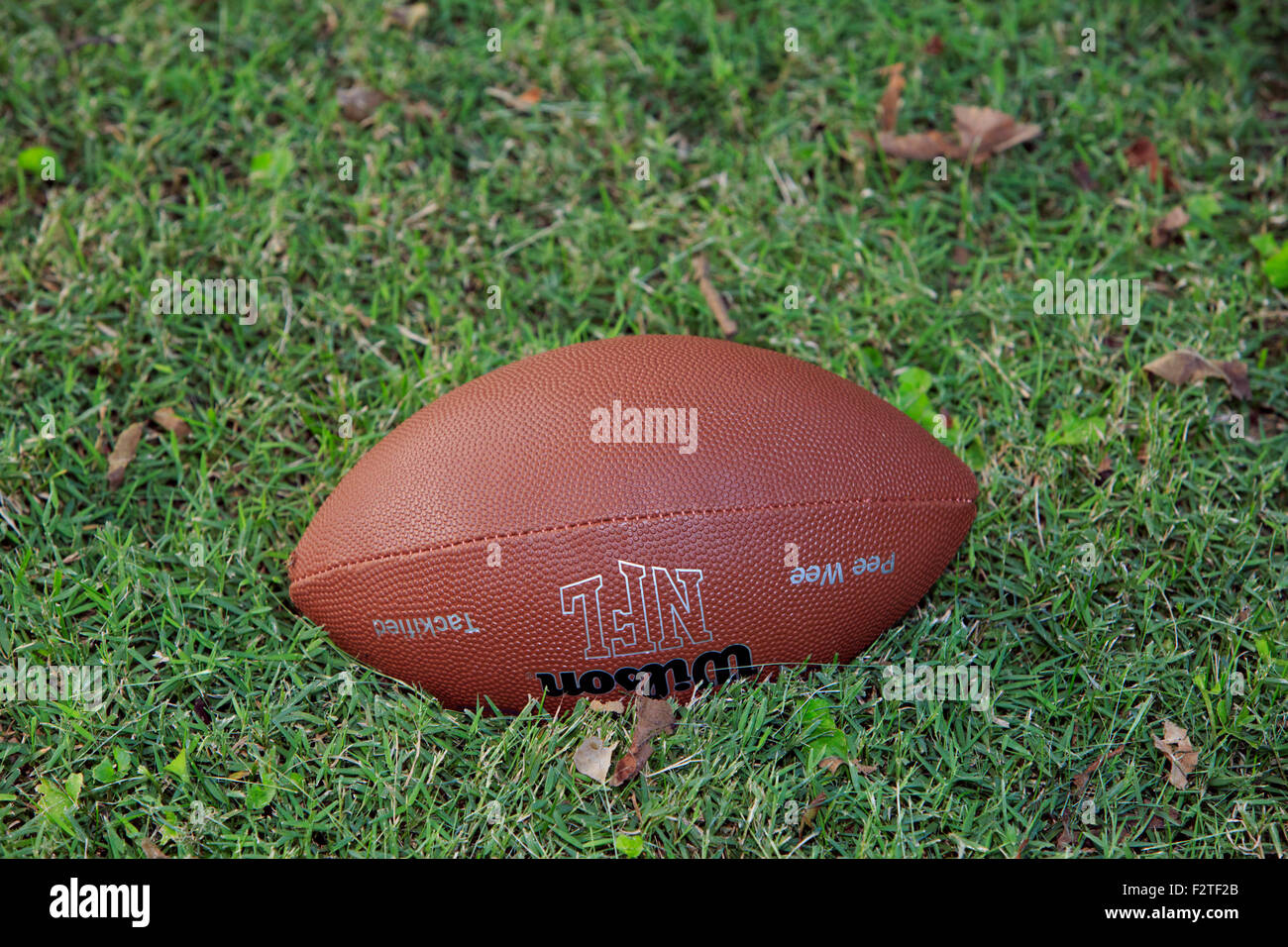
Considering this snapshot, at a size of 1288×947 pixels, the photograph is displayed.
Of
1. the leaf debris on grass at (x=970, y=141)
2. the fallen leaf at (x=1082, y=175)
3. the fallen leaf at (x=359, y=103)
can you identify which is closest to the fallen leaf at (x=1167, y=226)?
the fallen leaf at (x=1082, y=175)

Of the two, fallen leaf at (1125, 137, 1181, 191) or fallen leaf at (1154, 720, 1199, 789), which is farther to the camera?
fallen leaf at (1125, 137, 1181, 191)

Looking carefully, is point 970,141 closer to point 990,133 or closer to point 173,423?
point 990,133

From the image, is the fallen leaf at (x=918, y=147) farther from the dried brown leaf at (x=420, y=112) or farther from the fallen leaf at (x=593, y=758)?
the fallen leaf at (x=593, y=758)

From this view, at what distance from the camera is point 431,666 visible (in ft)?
7.29

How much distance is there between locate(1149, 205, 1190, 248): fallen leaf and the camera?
3191 mm

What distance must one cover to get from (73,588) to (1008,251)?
262 cm

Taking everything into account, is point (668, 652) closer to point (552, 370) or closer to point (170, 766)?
point (552, 370)

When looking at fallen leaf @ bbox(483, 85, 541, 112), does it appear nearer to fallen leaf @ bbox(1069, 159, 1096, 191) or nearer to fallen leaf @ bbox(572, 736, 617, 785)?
fallen leaf @ bbox(1069, 159, 1096, 191)

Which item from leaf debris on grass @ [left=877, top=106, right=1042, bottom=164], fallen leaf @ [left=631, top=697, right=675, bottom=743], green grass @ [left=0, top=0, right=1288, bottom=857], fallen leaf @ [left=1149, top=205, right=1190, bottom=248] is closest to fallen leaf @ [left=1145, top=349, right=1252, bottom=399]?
green grass @ [left=0, top=0, right=1288, bottom=857]

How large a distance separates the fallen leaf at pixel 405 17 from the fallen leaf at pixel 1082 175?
6.96 ft

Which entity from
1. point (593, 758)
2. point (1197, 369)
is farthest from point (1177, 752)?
point (593, 758)

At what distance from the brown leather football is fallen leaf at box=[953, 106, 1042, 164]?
1.42 meters

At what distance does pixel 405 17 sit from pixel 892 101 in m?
1.60
